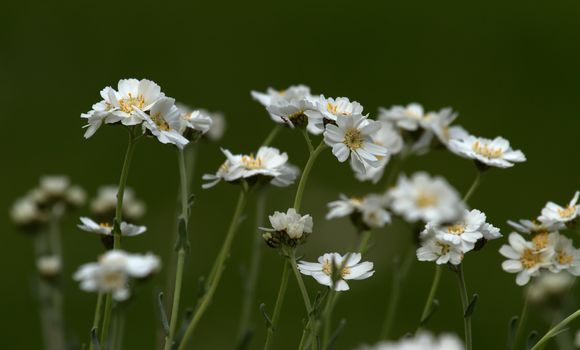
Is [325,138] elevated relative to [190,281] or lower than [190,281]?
elevated

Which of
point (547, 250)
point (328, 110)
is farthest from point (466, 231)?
point (328, 110)

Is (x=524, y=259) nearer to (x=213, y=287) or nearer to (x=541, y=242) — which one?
(x=541, y=242)

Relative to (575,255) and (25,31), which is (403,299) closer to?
→ (575,255)

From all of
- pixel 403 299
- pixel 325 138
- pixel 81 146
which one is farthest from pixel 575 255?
pixel 81 146

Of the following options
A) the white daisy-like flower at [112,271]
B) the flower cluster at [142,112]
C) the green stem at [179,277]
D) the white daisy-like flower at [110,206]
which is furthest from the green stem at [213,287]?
the white daisy-like flower at [110,206]

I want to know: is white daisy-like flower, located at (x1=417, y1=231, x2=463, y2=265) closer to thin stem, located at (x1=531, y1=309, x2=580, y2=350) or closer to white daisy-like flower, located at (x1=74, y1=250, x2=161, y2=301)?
thin stem, located at (x1=531, y1=309, x2=580, y2=350)

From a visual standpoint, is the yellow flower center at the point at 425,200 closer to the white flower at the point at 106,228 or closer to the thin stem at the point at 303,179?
the thin stem at the point at 303,179
